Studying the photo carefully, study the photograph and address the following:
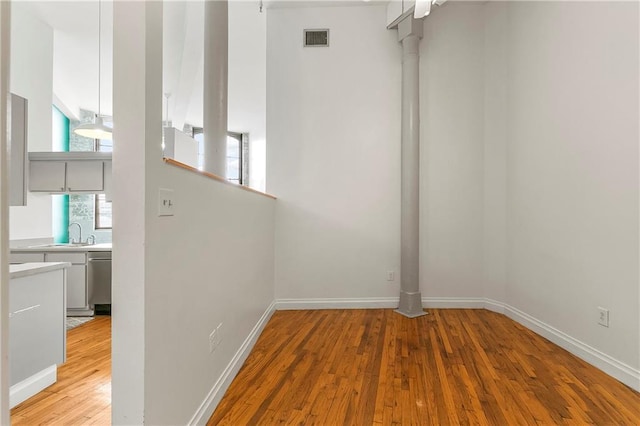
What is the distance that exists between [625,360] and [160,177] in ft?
9.43

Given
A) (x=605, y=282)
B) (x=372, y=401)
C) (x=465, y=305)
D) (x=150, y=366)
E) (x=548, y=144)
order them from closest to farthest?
(x=150, y=366), (x=372, y=401), (x=605, y=282), (x=548, y=144), (x=465, y=305)

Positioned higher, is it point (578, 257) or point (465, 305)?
point (578, 257)

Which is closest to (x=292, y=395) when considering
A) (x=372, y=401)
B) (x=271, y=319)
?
(x=372, y=401)

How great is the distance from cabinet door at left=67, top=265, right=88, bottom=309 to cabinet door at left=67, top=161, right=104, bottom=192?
0.96 metres

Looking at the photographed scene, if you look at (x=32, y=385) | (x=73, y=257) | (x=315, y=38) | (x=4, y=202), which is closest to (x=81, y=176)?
(x=73, y=257)

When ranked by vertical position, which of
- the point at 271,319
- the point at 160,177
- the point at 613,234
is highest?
the point at 160,177

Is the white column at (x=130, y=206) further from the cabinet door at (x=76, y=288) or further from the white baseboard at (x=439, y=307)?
the cabinet door at (x=76, y=288)

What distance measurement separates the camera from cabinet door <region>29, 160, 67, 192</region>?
374cm

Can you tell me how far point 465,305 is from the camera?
3510 millimetres

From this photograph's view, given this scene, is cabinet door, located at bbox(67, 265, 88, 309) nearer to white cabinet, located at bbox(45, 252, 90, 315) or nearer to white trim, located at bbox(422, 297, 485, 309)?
white cabinet, located at bbox(45, 252, 90, 315)

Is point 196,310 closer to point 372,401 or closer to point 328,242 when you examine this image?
point 372,401

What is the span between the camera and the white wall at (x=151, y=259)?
1.04 m

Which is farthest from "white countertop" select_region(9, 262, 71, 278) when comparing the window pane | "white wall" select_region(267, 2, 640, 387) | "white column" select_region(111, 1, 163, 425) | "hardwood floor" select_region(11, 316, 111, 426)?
the window pane

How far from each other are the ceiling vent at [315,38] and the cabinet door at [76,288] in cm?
351
